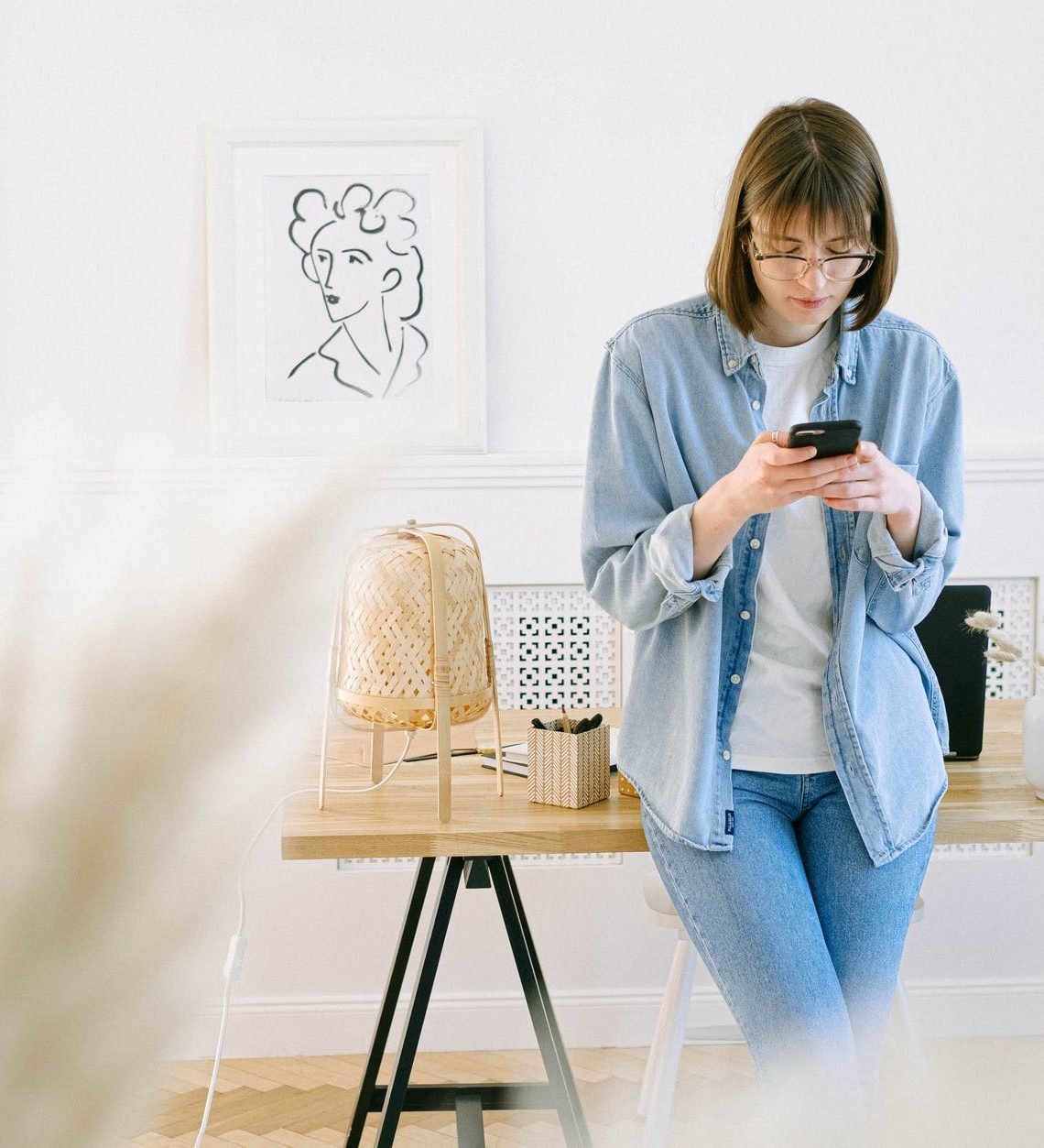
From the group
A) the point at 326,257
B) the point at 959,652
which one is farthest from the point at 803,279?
the point at 326,257

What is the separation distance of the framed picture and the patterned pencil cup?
0.91m

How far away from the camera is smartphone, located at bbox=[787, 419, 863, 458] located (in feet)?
3.62

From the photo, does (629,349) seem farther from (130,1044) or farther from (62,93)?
(62,93)

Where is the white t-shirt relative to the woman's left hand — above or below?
below

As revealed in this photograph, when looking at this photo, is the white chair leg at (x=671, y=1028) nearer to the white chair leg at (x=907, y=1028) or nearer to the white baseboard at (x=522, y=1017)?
the white chair leg at (x=907, y=1028)

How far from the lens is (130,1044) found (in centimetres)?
11

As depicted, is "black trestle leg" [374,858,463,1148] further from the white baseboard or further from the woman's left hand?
the white baseboard

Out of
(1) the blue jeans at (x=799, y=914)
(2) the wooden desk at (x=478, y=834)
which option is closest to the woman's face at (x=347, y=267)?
(2) the wooden desk at (x=478, y=834)

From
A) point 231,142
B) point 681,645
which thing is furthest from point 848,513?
point 231,142

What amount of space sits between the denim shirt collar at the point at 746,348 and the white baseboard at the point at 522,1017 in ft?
4.88

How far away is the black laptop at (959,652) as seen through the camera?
5.11 feet

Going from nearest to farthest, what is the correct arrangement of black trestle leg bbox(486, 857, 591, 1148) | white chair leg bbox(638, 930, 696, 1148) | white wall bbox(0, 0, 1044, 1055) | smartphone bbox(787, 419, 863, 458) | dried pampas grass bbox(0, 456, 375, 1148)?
dried pampas grass bbox(0, 456, 375, 1148), smartphone bbox(787, 419, 863, 458), black trestle leg bbox(486, 857, 591, 1148), white chair leg bbox(638, 930, 696, 1148), white wall bbox(0, 0, 1044, 1055)

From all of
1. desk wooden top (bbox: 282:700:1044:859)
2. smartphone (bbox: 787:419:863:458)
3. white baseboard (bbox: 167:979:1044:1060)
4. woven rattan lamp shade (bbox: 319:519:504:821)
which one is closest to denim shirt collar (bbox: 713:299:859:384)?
smartphone (bbox: 787:419:863:458)

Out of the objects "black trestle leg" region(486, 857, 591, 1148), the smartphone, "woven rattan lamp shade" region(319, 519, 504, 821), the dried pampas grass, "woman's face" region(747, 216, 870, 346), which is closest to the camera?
the dried pampas grass
